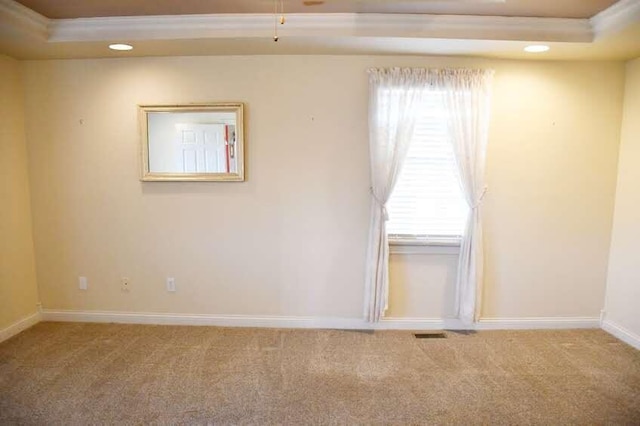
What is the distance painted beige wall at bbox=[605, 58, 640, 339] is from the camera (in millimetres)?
3051

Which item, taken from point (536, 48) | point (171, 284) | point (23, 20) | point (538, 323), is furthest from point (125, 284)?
point (536, 48)

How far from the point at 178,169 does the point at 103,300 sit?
1.40 meters

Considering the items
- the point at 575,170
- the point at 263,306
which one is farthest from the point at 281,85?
the point at 575,170

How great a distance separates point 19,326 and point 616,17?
5.02 metres

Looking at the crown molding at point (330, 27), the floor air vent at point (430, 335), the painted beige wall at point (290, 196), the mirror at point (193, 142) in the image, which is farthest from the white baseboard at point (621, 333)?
the mirror at point (193, 142)

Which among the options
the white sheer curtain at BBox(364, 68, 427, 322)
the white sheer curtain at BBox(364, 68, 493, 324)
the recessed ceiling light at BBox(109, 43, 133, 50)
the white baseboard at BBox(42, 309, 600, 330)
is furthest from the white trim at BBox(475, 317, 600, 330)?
the recessed ceiling light at BBox(109, 43, 133, 50)

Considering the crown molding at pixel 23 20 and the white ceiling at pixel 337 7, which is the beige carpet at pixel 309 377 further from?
the white ceiling at pixel 337 7

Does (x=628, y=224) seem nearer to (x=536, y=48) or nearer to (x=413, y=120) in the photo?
(x=536, y=48)

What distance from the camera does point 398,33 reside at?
2.62 meters

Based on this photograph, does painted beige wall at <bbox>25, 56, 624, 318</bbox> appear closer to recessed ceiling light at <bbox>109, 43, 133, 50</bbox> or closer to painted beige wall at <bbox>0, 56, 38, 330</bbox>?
painted beige wall at <bbox>0, 56, 38, 330</bbox>

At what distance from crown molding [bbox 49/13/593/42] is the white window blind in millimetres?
584

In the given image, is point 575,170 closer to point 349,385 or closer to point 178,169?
point 349,385

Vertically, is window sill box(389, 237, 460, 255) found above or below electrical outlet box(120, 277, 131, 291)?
above

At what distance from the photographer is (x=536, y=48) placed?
2.82m
